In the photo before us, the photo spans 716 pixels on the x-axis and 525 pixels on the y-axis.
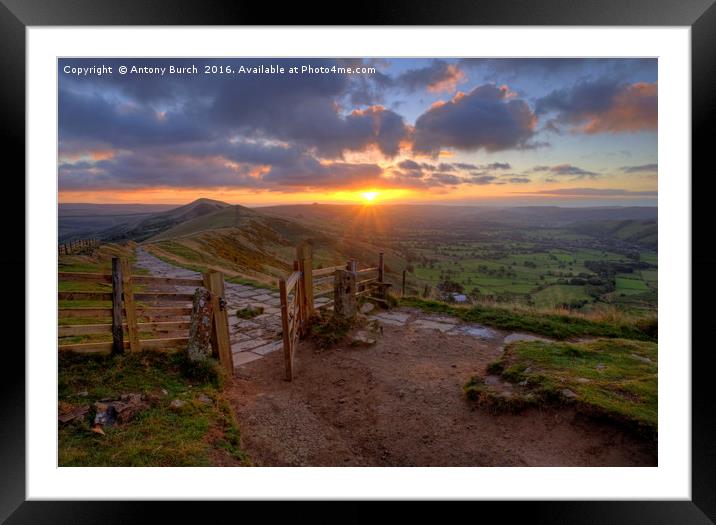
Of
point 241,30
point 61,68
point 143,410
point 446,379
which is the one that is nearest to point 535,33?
point 241,30

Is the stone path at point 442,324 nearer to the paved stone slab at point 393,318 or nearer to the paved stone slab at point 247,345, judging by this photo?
the paved stone slab at point 393,318

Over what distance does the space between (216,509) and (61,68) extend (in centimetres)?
464

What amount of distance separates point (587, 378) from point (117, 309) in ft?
18.4

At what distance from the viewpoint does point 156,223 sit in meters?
20.0

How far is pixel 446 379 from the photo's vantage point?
5246 millimetres

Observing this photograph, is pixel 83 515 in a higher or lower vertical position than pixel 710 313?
lower

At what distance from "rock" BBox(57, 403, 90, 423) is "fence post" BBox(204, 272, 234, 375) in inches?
60.0

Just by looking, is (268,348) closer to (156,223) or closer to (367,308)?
(367,308)

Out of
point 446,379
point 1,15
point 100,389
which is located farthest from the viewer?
point 446,379

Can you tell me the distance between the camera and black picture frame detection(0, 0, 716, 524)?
3383 millimetres

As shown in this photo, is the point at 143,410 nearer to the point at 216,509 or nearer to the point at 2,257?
the point at 216,509

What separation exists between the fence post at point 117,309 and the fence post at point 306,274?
2.85 meters

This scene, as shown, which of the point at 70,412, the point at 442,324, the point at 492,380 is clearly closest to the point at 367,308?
the point at 442,324

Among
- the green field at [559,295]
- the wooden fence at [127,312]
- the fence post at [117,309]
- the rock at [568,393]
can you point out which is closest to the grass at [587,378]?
the rock at [568,393]
